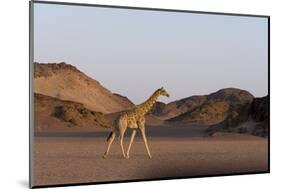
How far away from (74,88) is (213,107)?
1639 millimetres

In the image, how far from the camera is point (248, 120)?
24.8ft

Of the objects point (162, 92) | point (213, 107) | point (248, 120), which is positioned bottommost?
point (248, 120)

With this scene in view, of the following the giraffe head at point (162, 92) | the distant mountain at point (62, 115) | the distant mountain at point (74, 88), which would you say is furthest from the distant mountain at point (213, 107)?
the distant mountain at point (62, 115)

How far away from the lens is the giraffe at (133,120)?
6.82 m

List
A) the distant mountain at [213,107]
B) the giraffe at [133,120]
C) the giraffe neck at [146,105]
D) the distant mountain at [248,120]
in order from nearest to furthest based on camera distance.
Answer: the giraffe at [133,120]
the giraffe neck at [146,105]
the distant mountain at [213,107]
the distant mountain at [248,120]

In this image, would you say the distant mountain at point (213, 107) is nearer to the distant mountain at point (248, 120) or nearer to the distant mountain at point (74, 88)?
the distant mountain at point (248, 120)

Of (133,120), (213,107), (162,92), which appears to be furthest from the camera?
(213,107)

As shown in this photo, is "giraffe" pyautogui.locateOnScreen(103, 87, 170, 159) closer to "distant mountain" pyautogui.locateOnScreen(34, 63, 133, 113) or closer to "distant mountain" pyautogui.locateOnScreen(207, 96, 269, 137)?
"distant mountain" pyautogui.locateOnScreen(34, 63, 133, 113)

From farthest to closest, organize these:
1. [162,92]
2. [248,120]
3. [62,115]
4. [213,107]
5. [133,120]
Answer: [248,120]
[213,107]
[162,92]
[133,120]
[62,115]

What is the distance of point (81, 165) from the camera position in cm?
669

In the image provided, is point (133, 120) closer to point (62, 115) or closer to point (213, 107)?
point (62, 115)

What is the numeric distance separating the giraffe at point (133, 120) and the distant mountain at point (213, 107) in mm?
366

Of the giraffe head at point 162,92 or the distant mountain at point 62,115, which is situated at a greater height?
the giraffe head at point 162,92

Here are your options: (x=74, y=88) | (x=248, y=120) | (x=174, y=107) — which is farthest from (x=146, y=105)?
(x=248, y=120)
